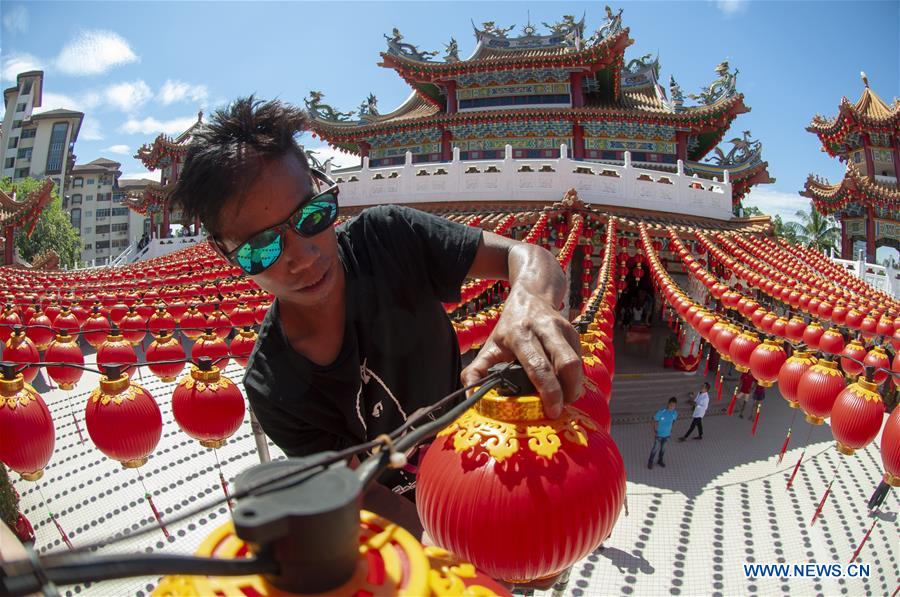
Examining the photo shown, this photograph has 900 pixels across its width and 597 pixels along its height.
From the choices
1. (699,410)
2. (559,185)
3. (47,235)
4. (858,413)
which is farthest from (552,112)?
(47,235)

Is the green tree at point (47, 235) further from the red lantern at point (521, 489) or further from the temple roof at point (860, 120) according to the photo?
the temple roof at point (860, 120)

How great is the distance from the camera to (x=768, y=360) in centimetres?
478

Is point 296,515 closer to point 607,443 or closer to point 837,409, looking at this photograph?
point 607,443

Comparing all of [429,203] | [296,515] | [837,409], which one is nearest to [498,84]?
[429,203]

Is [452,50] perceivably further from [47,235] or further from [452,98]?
[47,235]

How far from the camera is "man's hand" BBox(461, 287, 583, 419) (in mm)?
964

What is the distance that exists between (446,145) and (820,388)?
14678mm

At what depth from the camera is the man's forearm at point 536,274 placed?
1.23 metres

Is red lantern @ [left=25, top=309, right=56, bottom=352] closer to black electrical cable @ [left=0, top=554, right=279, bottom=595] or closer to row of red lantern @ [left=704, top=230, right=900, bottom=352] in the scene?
black electrical cable @ [left=0, top=554, right=279, bottom=595]

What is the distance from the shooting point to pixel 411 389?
1.69 meters

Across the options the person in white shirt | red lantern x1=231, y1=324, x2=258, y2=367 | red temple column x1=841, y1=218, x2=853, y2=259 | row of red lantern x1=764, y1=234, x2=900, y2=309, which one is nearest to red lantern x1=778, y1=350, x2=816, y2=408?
the person in white shirt

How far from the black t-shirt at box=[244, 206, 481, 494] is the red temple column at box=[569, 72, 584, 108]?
53.7ft

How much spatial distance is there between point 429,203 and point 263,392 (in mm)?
10273

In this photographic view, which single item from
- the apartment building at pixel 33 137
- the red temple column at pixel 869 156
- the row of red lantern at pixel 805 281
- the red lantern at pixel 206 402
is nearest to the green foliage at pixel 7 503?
the red lantern at pixel 206 402
